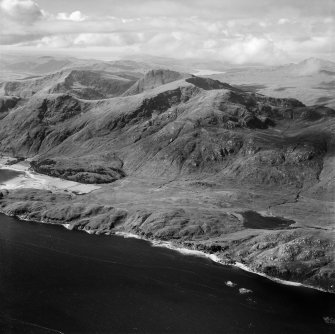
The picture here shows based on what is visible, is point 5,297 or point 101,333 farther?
point 5,297

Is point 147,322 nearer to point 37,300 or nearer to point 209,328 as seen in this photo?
point 209,328

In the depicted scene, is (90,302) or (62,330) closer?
(62,330)

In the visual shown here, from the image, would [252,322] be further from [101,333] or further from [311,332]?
[101,333]

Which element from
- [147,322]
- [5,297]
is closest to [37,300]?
[5,297]

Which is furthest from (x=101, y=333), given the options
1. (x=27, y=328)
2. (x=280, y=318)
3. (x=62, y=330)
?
(x=280, y=318)

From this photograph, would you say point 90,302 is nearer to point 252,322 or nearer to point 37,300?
point 37,300

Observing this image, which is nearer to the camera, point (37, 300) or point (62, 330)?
point (62, 330)

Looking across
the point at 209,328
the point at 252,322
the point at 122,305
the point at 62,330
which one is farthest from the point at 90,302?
the point at 252,322
